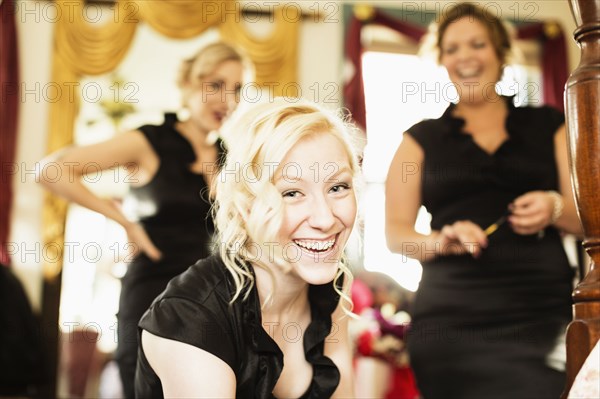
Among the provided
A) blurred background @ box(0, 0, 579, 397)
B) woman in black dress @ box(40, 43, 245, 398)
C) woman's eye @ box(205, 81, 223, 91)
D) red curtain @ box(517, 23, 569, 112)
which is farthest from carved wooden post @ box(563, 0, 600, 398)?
red curtain @ box(517, 23, 569, 112)

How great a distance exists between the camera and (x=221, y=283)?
1.35 m

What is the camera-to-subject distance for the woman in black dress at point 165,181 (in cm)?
208

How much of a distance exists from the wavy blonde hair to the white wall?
3.52 meters

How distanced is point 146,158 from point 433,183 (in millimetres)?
869

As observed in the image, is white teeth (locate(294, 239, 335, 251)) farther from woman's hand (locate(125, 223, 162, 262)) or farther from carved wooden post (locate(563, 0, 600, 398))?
woman's hand (locate(125, 223, 162, 262))

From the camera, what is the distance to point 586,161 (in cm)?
95

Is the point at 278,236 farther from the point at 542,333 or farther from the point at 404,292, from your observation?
the point at 404,292

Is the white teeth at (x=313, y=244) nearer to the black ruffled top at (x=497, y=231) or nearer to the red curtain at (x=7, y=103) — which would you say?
the black ruffled top at (x=497, y=231)

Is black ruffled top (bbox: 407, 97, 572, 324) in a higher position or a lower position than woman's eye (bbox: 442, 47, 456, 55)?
lower

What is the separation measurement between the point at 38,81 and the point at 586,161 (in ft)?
14.7

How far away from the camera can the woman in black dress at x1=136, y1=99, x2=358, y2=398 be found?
126cm

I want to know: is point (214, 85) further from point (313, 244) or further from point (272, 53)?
point (272, 53)

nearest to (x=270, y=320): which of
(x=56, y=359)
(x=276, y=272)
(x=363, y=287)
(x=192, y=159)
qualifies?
(x=276, y=272)

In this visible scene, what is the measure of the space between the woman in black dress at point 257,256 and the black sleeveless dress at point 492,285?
1.81 ft
